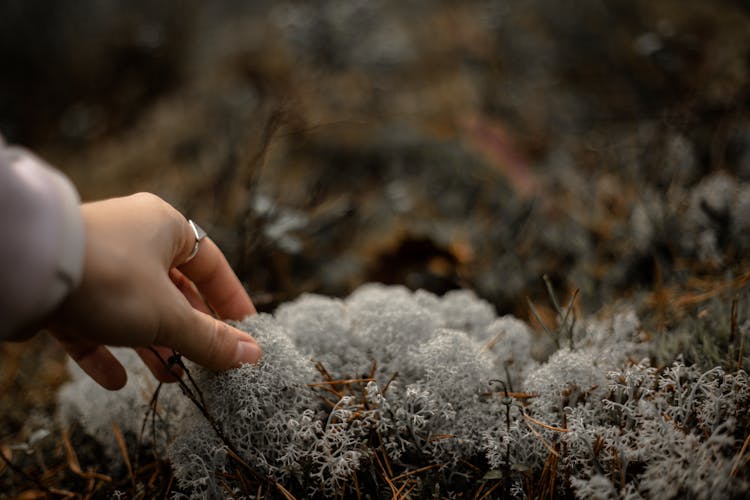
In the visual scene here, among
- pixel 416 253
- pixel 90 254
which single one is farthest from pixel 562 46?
Result: pixel 90 254

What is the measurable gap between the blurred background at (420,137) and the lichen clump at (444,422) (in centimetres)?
49

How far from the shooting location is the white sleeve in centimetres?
74

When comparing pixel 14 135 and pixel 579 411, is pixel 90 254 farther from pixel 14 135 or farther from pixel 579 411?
pixel 14 135

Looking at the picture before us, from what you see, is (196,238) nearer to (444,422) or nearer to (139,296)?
(139,296)

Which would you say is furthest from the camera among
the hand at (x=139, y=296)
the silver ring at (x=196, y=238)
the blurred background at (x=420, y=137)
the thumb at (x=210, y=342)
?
the blurred background at (x=420, y=137)

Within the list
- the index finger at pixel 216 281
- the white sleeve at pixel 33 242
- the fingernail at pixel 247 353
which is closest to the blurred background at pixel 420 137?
the index finger at pixel 216 281

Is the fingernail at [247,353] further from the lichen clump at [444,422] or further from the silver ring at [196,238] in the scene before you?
the silver ring at [196,238]

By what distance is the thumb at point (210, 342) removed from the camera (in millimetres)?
1013

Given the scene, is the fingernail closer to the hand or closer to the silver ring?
the hand

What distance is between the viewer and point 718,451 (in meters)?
1.03

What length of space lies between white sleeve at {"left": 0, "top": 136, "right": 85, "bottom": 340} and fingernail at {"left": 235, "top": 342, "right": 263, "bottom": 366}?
0.45 m

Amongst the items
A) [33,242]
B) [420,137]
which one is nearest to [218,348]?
[33,242]

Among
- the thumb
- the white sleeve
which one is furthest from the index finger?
the white sleeve

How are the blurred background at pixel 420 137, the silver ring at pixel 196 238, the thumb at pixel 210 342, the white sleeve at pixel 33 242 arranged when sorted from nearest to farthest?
the white sleeve at pixel 33 242
the thumb at pixel 210 342
the silver ring at pixel 196 238
the blurred background at pixel 420 137
